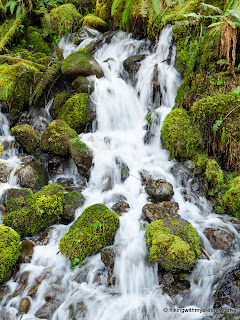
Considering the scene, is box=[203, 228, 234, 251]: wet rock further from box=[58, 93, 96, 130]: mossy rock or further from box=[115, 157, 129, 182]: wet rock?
box=[58, 93, 96, 130]: mossy rock

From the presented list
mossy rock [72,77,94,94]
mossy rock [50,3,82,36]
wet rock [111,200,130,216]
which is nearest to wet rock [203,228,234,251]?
wet rock [111,200,130,216]

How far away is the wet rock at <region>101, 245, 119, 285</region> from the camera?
11.8ft

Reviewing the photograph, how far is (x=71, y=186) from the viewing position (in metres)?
5.79

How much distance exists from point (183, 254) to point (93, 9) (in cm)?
1483

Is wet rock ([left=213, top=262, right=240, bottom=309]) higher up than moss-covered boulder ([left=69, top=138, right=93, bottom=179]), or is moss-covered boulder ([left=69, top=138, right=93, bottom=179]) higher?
moss-covered boulder ([left=69, top=138, right=93, bottom=179])

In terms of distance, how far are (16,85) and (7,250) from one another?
17.8 ft

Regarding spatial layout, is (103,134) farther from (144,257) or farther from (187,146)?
(144,257)

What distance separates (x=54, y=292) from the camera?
350 cm

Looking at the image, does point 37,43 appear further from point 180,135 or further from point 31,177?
point 180,135

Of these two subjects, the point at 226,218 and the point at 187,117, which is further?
the point at 187,117

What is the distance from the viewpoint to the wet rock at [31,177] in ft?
18.1

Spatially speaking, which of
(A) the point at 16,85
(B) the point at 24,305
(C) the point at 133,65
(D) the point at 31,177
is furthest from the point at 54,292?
(C) the point at 133,65

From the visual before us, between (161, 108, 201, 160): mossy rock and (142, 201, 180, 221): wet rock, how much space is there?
1485 millimetres

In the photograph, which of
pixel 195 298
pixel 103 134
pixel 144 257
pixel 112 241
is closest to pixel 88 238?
pixel 112 241
